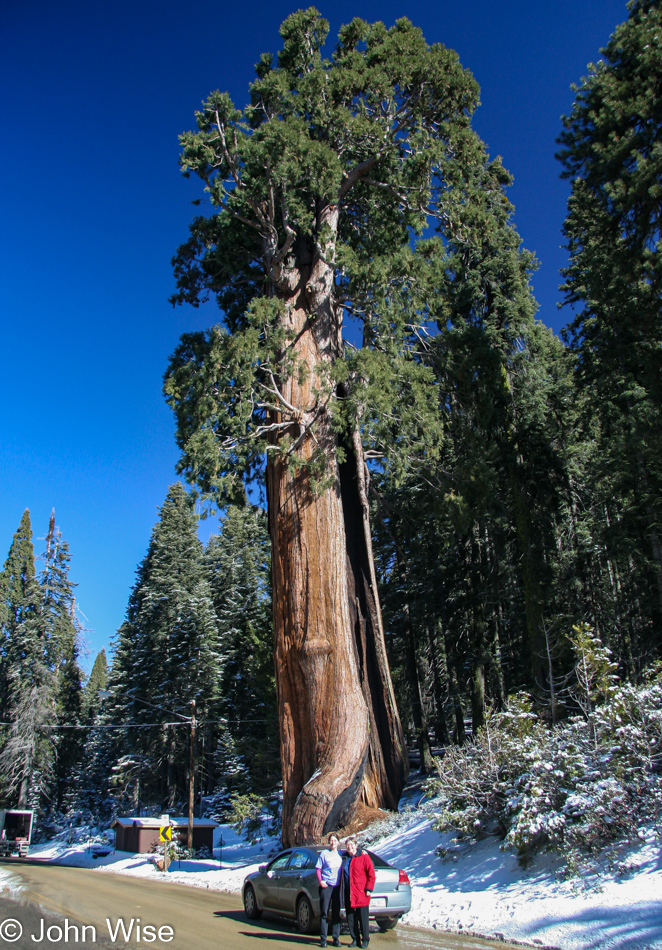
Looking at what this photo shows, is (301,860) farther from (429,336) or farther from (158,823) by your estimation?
(158,823)

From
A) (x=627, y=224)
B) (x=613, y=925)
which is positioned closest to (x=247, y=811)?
(x=613, y=925)

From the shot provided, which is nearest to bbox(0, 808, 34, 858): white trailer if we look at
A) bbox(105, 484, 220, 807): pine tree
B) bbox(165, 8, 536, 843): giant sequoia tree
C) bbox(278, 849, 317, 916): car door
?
bbox(105, 484, 220, 807): pine tree

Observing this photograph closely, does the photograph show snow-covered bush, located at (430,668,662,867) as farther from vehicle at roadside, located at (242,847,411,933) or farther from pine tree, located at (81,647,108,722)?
pine tree, located at (81,647,108,722)

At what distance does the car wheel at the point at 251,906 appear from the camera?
31.9ft

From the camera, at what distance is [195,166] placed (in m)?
14.1

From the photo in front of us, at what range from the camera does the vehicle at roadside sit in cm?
809

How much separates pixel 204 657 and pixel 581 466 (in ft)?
77.4

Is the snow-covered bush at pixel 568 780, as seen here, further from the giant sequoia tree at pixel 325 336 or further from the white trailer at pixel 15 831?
the white trailer at pixel 15 831

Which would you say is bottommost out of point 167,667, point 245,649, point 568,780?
point 568,780

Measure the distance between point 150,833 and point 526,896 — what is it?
85.0ft

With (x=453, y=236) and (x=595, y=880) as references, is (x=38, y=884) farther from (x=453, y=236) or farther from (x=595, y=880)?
(x=453, y=236)

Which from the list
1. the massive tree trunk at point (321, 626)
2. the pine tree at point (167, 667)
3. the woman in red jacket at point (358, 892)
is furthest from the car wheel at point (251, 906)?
the pine tree at point (167, 667)

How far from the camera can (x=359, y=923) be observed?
736 centimetres

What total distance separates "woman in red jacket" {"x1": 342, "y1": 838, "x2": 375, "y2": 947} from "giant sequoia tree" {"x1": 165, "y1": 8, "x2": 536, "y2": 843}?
12.1ft
